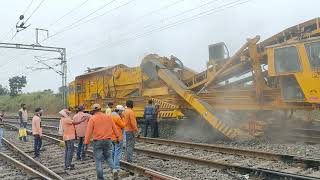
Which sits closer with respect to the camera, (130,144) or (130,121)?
(130,121)

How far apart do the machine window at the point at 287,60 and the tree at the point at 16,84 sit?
232 ft

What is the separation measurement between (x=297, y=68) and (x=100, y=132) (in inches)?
301

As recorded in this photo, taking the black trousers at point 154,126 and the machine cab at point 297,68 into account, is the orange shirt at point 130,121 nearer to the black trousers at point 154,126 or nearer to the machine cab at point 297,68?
the machine cab at point 297,68

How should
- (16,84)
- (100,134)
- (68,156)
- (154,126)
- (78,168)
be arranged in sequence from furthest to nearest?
(16,84)
(154,126)
(78,168)
(68,156)
(100,134)

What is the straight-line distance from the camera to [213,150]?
1269 centimetres

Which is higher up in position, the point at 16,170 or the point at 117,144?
the point at 117,144

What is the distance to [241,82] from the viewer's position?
1620 cm

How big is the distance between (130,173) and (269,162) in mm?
3525

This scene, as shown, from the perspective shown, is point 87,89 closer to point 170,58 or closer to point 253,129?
point 170,58

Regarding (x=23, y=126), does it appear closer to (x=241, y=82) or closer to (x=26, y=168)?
(x=26, y=168)

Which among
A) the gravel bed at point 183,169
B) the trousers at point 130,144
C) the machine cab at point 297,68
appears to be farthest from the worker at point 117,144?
the machine cab at point 297,68

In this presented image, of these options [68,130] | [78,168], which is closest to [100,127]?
[68,130]

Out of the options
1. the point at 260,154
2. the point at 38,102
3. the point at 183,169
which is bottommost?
the point at 183,169

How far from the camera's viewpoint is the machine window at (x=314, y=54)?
12.8 metres
